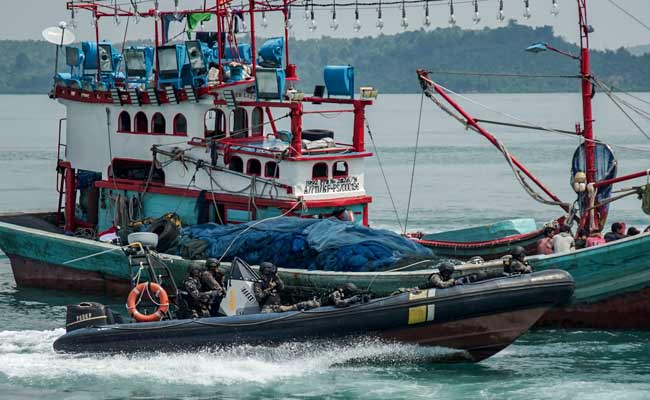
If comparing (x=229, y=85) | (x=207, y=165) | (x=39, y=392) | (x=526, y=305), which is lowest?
(x=39, y=392)

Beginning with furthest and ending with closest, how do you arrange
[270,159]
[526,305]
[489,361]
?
[270,159] → [489,361] → [526,305]

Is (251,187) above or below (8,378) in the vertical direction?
above

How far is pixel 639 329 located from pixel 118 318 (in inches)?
384

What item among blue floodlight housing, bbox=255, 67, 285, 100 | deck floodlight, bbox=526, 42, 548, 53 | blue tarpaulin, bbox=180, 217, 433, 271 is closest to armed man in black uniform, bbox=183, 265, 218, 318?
blue tarpaulin, bbox=180, 217, 433, 271

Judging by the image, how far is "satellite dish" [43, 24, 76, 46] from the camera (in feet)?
98.5

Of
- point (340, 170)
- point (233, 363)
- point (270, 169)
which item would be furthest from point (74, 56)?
point (233, 363)

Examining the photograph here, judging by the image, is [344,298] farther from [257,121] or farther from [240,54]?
[240,54]

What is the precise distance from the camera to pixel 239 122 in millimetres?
26641

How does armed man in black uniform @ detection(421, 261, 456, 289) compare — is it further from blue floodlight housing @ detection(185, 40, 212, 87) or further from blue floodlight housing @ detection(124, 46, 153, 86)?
blue floodlight housing @ detection(124, 46, 153, 86)

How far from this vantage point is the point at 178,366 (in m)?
19.5

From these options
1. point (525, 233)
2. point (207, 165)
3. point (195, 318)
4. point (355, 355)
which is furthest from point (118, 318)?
point (525, 233)

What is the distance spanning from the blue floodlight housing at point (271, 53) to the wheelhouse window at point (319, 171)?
10.5 feet

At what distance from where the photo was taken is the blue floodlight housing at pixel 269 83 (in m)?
25.0

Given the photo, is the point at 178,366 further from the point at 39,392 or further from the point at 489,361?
the point at 489,361
